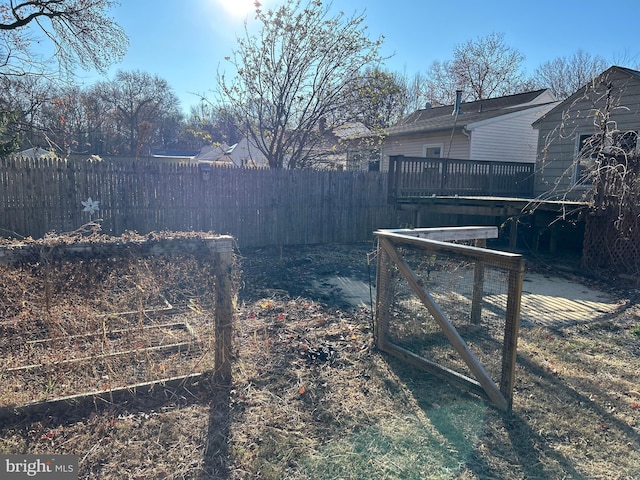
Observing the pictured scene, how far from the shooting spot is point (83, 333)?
3354mm

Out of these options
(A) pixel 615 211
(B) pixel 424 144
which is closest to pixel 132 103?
(B) pixel 424 144

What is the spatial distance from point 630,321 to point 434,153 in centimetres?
1181

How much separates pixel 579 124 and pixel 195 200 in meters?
10.5

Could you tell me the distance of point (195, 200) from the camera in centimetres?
869

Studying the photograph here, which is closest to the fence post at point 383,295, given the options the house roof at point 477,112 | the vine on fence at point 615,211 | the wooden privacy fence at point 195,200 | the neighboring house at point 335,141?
the vine on fence at point 615,211

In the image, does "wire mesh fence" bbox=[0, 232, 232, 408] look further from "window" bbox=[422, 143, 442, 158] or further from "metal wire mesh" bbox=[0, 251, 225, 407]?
"window" bbox=[422, 143, 442, 158]

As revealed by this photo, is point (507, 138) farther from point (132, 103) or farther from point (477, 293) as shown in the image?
point (132, 103)

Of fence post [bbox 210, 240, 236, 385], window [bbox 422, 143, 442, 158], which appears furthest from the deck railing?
fence post [bbox 210, 240, 236, 385]

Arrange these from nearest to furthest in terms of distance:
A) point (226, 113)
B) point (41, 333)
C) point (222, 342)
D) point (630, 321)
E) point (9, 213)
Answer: point (222, 342) < point (41, 333) < point (630, 321) < point (9, 213) < point (226, 113)

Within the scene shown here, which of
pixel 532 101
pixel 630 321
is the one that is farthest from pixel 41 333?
pixel 532 101

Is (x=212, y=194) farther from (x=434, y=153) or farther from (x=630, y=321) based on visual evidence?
(x=434, y=153)

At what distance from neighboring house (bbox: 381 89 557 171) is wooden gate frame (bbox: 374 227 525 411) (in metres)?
10.2

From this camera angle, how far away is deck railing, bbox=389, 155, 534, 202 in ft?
36.5

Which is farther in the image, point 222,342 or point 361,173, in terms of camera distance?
point 361,173
